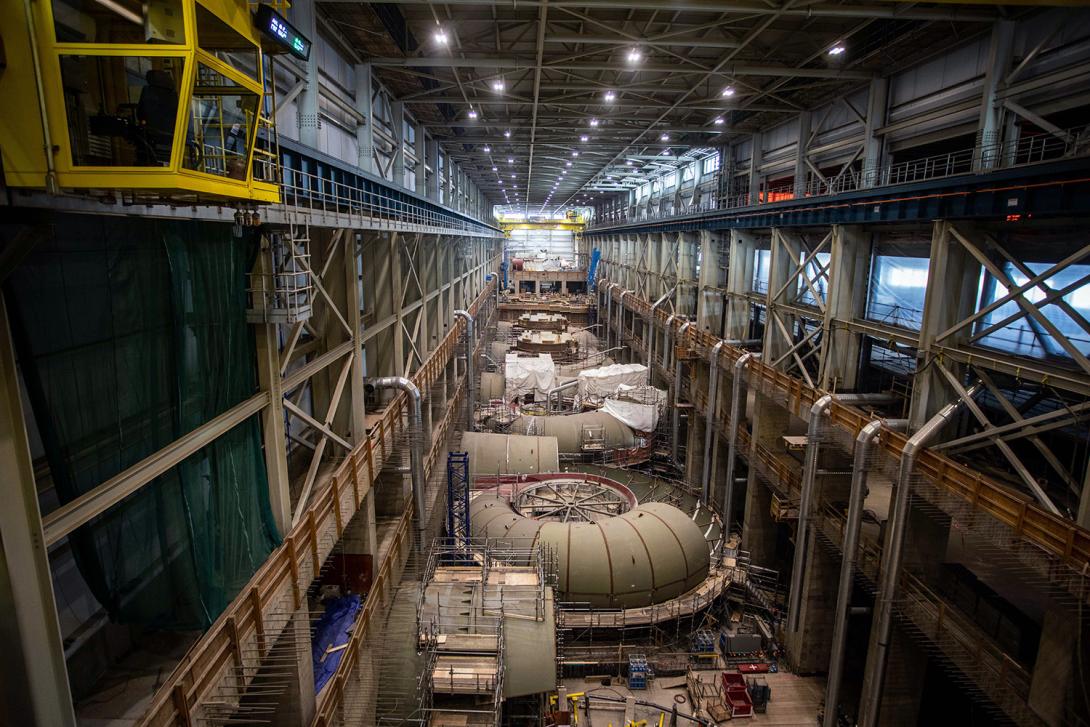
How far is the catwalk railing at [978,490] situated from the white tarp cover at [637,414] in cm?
941

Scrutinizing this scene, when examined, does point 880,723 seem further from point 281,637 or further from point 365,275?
point 365,275

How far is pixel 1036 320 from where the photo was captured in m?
10.7

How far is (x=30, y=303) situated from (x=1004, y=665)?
1419 centimetres

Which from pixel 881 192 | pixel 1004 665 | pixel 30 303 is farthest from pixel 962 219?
pixel 30 303

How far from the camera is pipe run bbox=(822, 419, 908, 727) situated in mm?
12758

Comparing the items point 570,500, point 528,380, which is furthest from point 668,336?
point 570,500

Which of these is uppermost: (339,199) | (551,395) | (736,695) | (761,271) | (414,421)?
(339,199)

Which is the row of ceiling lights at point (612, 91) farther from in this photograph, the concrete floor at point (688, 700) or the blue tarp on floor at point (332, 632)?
the concrete floor at point (688, 700)

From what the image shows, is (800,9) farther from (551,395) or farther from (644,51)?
(551,395)

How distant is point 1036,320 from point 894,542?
16.1 ft

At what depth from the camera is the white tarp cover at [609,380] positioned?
1178 inches

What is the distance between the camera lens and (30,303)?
5016 millimetres

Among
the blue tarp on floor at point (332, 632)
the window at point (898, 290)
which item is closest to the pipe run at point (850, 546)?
the window at point (898, 290)

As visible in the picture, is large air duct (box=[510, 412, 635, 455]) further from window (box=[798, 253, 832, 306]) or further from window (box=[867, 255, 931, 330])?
window (box=[867, 255, 931, 330])
